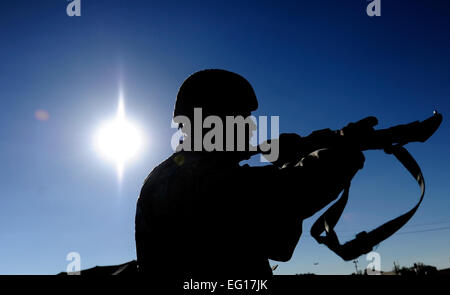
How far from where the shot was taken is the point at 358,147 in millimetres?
1673

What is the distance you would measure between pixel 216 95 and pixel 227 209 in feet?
2.88

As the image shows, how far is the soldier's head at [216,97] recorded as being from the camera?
1908mm

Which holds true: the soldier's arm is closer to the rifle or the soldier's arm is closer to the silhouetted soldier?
the silhouetted soldier

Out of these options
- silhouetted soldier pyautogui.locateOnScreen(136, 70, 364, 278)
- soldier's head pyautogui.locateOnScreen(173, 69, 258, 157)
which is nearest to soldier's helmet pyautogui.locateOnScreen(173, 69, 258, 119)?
soldier's head pyautogui.locateOnScreen(173, 69, 258, 157)

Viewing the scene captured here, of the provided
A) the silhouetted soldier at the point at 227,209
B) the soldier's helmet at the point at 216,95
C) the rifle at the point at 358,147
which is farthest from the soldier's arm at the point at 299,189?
the soldier's helmet at the point at 216,95

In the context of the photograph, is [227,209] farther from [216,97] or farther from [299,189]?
[216,97]

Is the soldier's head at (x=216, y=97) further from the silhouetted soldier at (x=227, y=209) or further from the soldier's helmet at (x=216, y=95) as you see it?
the silhouetted soldier at (x=227, y=209)

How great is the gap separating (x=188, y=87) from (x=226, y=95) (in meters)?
0.37

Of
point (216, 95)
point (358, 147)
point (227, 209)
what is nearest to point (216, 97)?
point (216, 95)

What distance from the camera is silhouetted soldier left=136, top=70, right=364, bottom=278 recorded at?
1459 millimetres

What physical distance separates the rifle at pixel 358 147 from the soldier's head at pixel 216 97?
0.38 meters

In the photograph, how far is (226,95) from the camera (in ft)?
6.42

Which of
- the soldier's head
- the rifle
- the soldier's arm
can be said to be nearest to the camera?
the soldier's arm
